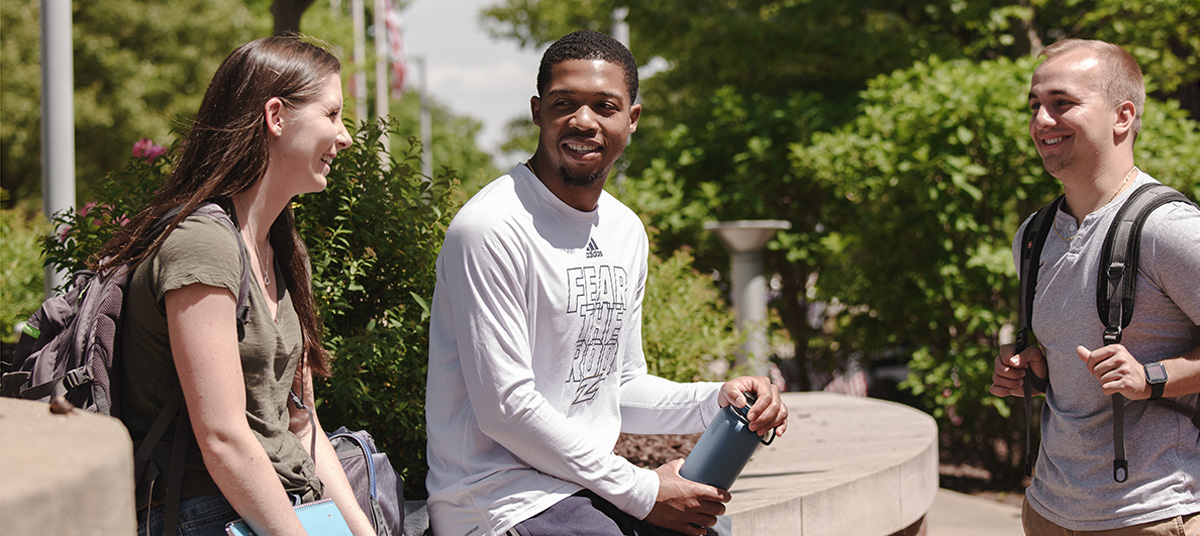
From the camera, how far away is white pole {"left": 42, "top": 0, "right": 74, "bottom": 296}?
5.23 metres

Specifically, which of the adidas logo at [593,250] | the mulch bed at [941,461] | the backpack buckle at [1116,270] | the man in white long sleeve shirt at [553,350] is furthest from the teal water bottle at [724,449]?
the mulch bed at [941,461]

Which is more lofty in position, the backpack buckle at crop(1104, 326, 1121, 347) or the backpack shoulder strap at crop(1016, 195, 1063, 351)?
the backpack shoulder strap at crop(1016, 195, 1063, 351)

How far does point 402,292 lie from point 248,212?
1332 millimetres

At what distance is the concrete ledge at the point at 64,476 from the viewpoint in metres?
1.03

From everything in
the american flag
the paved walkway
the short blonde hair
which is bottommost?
the paved walkway

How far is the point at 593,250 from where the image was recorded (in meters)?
2.52

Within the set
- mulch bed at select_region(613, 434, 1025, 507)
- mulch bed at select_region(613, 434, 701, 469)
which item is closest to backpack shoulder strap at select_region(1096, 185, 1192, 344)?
mulch bed at select_region(613, 434, 1025, 507)

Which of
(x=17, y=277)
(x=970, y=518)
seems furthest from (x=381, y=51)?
(x=970, y=518)

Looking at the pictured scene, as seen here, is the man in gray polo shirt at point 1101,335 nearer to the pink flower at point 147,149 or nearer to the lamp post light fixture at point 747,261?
the pink flower at point 147,149

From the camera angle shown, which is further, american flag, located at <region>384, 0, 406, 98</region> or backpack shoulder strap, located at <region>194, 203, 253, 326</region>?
american flag, located at <region>384, 0, 406, 98</region>

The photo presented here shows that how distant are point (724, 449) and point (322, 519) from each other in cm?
97

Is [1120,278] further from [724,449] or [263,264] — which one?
[263,264]

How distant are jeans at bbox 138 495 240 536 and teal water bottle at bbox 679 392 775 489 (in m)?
1.09

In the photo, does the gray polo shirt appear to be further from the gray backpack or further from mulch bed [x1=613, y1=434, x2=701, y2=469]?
the gray backpack
